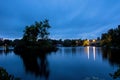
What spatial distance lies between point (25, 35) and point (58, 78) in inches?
2757

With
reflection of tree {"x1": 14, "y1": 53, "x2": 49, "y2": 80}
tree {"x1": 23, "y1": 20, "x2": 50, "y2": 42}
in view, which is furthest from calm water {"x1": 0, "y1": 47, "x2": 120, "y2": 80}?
tree {"x1": 23, "y1": 20, "x2": 50, "y2": 42}

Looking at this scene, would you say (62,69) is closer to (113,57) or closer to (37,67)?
(37,67)

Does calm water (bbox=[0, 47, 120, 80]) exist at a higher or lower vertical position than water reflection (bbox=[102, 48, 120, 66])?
lower

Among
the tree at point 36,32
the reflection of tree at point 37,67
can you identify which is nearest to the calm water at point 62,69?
the reflection of tree at point 37,67

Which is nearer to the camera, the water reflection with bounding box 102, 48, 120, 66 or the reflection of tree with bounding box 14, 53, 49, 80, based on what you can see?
the reflection of tree with bounding box 14, 53, 49, 80

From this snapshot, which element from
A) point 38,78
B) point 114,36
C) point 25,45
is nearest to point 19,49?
point 25,45

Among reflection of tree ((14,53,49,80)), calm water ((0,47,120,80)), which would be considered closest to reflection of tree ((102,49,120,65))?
calm water ((0,47,120,80))

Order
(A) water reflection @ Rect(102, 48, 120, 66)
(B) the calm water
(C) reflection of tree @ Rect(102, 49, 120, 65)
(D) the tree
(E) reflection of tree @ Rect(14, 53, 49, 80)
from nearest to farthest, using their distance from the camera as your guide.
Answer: (B) the calm water
(E) reflection of tree @ Rect(14, 53, 49, 80)
(A) water reflection @ Rect(102, 48, 120, 66)
(C) reflection of tree @ Rect(102, 49, 120, 65)
(D) the tree

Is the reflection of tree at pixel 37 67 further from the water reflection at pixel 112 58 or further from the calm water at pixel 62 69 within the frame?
the water reflection at pixel 112 58

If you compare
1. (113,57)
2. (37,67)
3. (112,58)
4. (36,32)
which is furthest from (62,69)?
(36,32)

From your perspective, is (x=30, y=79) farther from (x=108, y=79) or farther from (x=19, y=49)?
(x=19, y=49)

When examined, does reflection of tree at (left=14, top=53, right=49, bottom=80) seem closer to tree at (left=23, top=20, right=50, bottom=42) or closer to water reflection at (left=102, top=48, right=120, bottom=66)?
water reflection at (left=102, top=48, right=120, bottom=66)

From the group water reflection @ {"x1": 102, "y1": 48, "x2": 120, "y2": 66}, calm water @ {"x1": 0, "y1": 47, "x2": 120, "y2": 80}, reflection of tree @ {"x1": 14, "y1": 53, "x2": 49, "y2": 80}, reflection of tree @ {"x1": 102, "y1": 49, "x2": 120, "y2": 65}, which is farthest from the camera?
reflection of tree @ {"x1": 102, "y1": 49, "x2": 120, "y2": 65}

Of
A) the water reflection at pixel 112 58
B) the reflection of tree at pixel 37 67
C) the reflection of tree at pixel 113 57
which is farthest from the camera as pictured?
the reflection of tree at pixel 113 57
